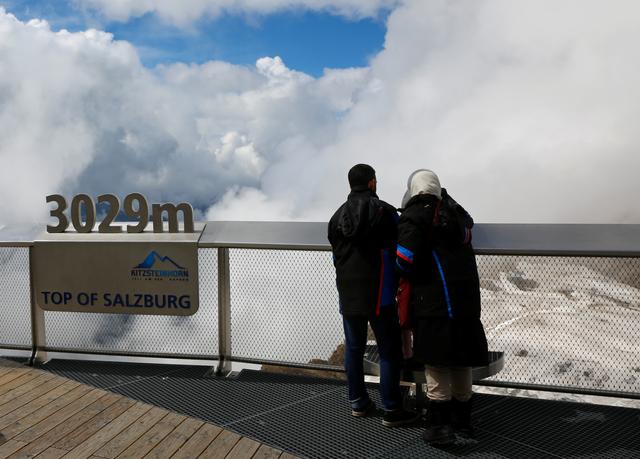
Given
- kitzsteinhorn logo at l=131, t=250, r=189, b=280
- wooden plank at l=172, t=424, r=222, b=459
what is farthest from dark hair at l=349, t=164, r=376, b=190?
kitzsteinhorn logo at l=131, t=250, r=189, b=280

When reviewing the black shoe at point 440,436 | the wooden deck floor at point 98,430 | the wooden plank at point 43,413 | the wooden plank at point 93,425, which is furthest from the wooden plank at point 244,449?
the wooden plank at point 43,413

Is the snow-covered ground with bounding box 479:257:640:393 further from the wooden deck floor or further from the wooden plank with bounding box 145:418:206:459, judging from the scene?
the wooden plank with bounding box 145:418:206:459

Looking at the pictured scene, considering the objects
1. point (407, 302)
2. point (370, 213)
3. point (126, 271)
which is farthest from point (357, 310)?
point (126, 271)

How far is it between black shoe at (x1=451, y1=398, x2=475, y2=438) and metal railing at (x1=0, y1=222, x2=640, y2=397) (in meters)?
0.71

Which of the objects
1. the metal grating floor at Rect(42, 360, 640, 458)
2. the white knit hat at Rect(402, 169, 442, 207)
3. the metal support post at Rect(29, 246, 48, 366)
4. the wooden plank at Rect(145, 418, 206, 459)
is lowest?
the metal grating floor at Rect(42, 360, 640, 458)

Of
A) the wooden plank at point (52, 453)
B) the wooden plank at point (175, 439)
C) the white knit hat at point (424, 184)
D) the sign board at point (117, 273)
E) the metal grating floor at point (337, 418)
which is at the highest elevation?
the white knit hat at point (424, 184)

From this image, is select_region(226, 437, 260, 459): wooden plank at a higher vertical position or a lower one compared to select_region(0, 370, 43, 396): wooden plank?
lower

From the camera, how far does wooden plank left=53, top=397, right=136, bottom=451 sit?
3.73 m

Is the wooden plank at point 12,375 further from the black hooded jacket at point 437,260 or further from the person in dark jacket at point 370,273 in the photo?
the black hooded jacket at point 437,260

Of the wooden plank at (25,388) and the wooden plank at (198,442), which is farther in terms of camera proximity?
the wooden plank at (25,388)

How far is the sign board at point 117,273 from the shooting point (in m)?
5.20

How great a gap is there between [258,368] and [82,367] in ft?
5.10

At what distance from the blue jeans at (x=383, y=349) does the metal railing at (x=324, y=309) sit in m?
0.77

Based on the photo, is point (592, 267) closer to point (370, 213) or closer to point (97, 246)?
point (370, 213)
